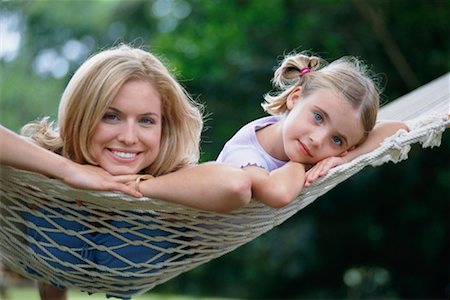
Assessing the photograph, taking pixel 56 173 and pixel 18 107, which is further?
pixel 18 107

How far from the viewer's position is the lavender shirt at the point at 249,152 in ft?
6.12

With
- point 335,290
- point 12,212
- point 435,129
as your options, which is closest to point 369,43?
point 335,290

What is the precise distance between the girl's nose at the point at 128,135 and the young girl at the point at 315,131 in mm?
259

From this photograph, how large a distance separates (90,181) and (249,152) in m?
0.45

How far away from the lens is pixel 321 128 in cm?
189

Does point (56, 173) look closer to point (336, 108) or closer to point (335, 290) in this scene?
point (336, 108)

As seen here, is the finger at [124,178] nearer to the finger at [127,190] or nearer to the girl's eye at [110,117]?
the finger at [127,190]

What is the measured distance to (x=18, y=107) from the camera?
1025cm

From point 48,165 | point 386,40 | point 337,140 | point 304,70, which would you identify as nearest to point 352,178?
point 386,40

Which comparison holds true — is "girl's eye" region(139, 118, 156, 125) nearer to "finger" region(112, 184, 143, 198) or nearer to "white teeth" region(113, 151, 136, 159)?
"white teeth" region(113, 151, 136, 159)

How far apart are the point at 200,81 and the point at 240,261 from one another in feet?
5.38

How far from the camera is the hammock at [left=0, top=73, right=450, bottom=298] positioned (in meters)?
1.70

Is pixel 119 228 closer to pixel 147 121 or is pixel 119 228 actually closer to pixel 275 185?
pixel 147 121

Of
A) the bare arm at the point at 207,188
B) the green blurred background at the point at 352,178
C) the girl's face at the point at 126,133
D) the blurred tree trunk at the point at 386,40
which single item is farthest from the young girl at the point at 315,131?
the blurred tree trunk at the point at 386,40
